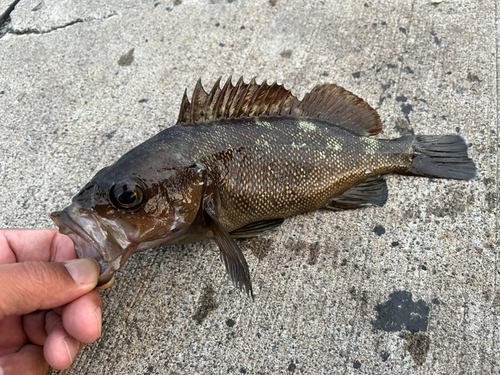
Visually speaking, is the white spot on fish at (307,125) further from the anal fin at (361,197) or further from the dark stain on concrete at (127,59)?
the dark stain on concrete at (127,59)

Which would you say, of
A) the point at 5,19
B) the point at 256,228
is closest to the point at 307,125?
the point at 256,228

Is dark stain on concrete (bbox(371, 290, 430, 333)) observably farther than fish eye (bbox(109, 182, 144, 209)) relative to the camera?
Yes

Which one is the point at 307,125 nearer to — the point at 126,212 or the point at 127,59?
the point at 126,212

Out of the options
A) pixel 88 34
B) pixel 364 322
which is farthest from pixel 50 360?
pixel 88 34

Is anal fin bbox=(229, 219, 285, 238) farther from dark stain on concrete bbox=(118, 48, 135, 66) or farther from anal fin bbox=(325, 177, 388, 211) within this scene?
dark stain on concrete bbox=(118, 48, 135, 66)

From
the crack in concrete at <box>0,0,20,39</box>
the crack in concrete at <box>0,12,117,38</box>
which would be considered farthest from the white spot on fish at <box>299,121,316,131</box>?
the crack in concrete at <box>0,0,20,39</box>
